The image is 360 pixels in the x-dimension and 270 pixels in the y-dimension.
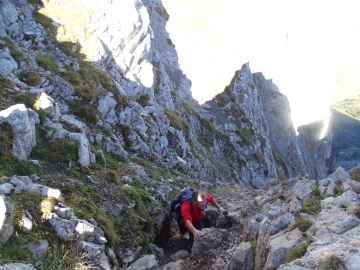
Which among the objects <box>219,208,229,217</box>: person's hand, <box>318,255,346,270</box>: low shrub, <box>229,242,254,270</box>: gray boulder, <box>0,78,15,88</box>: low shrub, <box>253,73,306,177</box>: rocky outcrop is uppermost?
<box>253,73,306,177</box>: rocky outcrop

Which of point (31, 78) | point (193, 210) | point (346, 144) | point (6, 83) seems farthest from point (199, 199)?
point (346, 144)

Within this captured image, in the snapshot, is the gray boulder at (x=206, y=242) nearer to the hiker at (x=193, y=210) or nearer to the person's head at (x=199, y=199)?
the hiker at (x=193, y=210)

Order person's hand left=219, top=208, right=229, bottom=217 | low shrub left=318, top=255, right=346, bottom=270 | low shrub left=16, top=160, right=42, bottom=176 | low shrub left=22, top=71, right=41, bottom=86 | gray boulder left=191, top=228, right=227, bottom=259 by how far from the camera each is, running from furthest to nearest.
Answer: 1. low shrub left=22, top=71, right=41, bottom=86
2. person's hand left=219, top=208, right=229, bottom=217
3. gray boulder left=191, top=228, right=227, bottom=259
4. low shrub left=16, top=160, right=42, bottom=176
5. low shrub left=318, top=255, right=346, bottom=270

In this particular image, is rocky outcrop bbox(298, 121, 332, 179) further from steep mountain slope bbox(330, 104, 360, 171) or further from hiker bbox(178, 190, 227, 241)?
hiker bbox(178, 190, 227, 241)

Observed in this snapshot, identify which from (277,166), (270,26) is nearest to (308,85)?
(270,26)

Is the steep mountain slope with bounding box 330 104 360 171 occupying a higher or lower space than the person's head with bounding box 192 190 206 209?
higher

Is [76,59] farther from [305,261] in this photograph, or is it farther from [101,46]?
[305,261]

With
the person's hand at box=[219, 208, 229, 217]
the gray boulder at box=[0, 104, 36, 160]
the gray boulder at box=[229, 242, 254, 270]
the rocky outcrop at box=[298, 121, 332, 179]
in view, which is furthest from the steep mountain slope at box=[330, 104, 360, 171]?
the gray boulder at box=[0, 104, 36, 160]

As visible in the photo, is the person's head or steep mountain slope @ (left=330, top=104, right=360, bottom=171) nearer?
the person's head

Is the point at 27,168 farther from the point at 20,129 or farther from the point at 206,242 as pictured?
the point at 206,242

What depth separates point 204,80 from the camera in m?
49.0

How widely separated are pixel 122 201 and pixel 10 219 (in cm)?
457

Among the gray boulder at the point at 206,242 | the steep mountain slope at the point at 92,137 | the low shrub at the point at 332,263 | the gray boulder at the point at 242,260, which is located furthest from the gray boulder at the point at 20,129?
the low shrub at the point at 332,263

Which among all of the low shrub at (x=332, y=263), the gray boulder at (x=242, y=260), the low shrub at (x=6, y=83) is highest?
the low shrub at (x=6, y=83)
